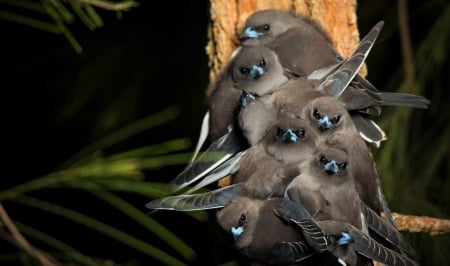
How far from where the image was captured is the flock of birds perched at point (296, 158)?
2.08 meters

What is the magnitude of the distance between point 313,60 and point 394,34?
4.49 feet

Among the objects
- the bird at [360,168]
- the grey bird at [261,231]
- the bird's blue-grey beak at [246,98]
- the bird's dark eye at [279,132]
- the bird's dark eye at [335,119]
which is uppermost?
the bird's blue-grey beak at [246,98]

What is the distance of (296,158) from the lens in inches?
87.6

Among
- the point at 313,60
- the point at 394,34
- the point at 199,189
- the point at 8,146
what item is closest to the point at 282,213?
the point at 199,189

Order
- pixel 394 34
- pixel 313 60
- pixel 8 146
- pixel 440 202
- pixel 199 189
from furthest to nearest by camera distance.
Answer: pixel 8 146 < pixel 394 34 < pixel 440 202 < pixel 313 60 < pixel 199 189

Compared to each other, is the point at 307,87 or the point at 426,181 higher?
the point at 307,87

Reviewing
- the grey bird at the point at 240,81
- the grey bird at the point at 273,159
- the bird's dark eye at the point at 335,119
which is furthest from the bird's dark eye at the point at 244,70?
the bird's dark eye at the point at 335,119

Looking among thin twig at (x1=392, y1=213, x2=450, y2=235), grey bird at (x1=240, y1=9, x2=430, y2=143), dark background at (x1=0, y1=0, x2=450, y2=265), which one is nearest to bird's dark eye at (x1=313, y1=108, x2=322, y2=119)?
grey bird at (x1=240, y1=9, x2=430, y2=143)

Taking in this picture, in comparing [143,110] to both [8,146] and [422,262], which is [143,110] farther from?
[422,262]

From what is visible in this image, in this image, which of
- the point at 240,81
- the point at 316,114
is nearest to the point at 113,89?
the point at 240,81

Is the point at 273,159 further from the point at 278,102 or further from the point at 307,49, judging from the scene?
the point at 307,49

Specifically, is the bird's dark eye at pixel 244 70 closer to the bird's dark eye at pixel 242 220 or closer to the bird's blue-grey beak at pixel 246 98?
the bird's blue-grey beak at pixel 246 98

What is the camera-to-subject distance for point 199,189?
2.31m

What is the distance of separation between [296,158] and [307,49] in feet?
1.22
